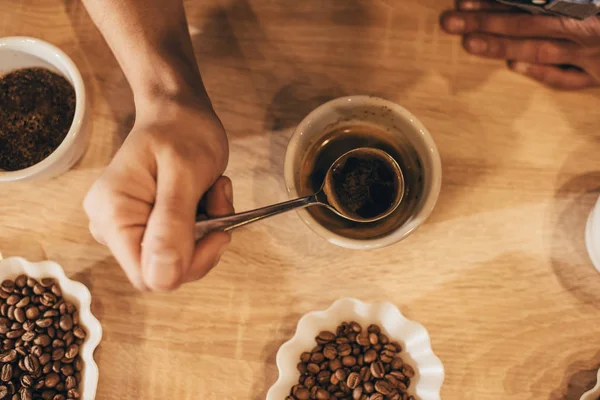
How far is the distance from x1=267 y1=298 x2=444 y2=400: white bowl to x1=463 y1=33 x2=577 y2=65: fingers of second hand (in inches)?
20.0

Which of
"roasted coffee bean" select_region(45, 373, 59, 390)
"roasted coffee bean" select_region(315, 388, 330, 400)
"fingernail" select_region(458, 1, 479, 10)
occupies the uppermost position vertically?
"fingernail" select_region(458, 1, 479, 10)

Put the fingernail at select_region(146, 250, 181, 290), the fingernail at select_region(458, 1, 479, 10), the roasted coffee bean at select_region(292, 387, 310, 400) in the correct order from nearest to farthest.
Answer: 1. the fingernail at select_region(146, 250, 181, 290)
2. the roasted coffee bean at select_region(292, 387, 310, 400)
3. the fingernail at select_region(458, 1, 479, 10)

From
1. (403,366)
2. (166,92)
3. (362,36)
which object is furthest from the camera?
(362,36)

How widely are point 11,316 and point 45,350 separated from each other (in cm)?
9

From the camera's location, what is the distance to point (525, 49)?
0.96 metres

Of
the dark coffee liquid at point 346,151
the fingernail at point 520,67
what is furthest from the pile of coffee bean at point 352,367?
the fingernail at point 520,67

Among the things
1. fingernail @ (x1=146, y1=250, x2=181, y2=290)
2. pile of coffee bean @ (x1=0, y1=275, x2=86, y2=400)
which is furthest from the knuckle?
pile of coffee bean @ (x1=0, y1=275, x2=86, y2=400)

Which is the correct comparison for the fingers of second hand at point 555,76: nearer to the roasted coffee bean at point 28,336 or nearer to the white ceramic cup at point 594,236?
the white ceramic cup at point 594,236

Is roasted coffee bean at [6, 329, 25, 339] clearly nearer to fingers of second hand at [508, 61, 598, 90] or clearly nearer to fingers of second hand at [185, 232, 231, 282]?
fingers of second hand at [185, 232, 231, 282]

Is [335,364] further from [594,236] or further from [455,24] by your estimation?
[455,24]

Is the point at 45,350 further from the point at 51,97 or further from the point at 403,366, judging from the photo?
the point at 403,366

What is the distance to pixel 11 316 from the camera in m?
0.93

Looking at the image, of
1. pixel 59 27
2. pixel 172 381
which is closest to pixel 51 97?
pixel 59 27

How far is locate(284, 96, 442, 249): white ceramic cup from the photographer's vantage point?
2.60 feet
